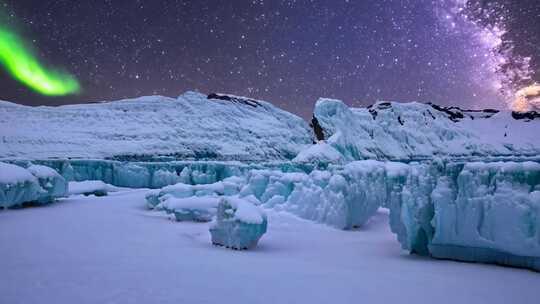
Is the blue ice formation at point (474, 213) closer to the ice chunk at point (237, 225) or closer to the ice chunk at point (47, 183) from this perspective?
the ice chunk at point (237, 225)

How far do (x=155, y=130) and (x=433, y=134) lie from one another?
54763 mm

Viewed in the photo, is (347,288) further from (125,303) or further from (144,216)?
(144,216)

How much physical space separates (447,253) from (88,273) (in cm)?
578

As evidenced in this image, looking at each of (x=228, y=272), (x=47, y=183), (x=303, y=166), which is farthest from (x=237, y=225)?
(x=303, y=166)

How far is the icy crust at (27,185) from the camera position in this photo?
1354cm

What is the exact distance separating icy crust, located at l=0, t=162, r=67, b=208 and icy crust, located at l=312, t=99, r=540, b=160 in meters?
51.7

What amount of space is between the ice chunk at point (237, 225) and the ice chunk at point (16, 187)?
965 centimetres

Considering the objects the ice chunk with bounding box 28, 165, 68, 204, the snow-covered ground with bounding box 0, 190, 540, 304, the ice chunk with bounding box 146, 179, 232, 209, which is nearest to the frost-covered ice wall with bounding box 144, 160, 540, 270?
the snow-covered ground with bounding box 0, 190, 540, 304

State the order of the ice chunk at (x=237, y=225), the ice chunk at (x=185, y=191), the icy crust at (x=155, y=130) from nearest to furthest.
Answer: the ice chunk at (x=237, y=225)
the ice chunk at (x=185, y=191)
the icy crust at (x=155, y=130)

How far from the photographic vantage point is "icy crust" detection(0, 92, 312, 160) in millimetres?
A: 56719

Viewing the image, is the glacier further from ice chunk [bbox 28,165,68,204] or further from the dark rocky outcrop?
the dark rocky outcrop

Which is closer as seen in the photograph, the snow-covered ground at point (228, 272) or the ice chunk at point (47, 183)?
the snow-covered ground at point (228, 272)

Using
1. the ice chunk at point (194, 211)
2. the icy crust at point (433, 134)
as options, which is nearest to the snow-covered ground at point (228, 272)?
the ice chunk at point (194, 211)

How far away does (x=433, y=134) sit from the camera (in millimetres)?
78812
